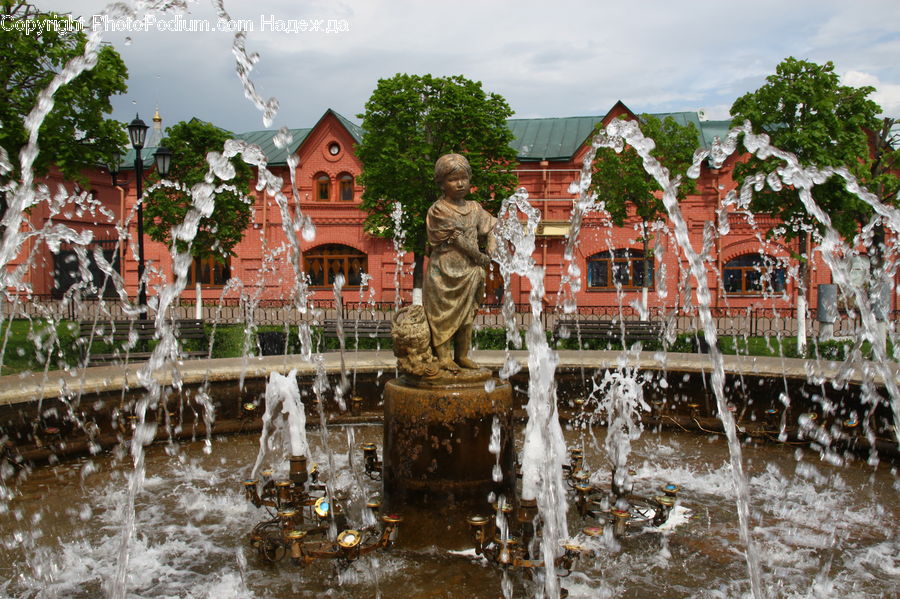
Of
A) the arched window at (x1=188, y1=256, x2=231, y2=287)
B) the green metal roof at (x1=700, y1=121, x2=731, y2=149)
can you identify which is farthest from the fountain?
the green metal roof at (x1=700, y1=121, x2=731, y2=149)

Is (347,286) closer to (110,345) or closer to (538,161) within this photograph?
(538,161)

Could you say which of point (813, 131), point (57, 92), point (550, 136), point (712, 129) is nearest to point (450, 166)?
point (57, 92)

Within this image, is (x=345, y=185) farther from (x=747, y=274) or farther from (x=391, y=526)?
(x=391, y=526)

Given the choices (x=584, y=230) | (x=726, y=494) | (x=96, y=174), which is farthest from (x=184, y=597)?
(x=96, y=174)

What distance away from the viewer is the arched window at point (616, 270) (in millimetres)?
27859

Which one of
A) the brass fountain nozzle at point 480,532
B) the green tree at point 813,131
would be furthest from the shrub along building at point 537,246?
the brass fountain nozzle at point 480,532

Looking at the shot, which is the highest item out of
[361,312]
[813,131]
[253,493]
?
[813,131]

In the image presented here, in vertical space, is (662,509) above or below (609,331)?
below

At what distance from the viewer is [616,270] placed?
27.9m

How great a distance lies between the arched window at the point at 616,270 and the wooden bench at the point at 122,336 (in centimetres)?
1888

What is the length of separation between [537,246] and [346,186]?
8.58 meters

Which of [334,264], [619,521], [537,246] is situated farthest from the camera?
[334,264]

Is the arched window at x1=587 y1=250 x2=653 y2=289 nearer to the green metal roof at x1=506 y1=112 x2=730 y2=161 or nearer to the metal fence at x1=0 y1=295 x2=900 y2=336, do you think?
the metal fence at x1=0 y1=295 x2=900 y2=336

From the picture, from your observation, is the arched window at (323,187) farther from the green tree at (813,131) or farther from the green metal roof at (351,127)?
the green tree at (813,131)
